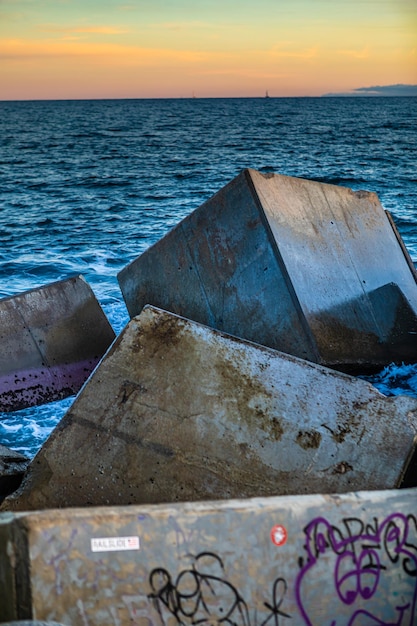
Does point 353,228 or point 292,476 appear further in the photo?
A: point 353,228

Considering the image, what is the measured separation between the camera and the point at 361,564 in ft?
9.17

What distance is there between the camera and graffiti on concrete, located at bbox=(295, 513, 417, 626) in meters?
2.76

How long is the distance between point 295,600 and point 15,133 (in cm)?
5489

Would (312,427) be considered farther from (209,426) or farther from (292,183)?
(292,183)

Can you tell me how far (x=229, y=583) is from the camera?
276 centimetres

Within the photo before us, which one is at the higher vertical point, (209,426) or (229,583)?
(209,426)

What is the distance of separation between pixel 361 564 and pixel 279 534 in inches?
14.2

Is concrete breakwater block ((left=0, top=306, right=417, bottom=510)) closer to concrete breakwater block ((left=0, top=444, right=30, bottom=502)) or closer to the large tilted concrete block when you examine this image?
concrete breakwater block ((left=0, top=444, right=30, bottom=502))

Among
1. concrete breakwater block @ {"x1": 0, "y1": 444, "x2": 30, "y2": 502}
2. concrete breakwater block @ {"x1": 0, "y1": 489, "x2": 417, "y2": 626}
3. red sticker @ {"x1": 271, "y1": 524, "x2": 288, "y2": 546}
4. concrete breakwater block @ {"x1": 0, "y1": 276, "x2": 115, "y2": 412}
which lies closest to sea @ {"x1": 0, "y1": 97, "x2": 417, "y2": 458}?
concrete breakwater block @ {"x1": 0, "y1": 276, "x2": 115, "y2": 412}

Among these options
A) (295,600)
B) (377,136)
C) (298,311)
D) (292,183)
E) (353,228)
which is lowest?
(295,600)

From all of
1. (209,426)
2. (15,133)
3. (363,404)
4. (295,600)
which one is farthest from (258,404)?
(15,133)

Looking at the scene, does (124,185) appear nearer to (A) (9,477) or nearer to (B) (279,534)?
→ (A) (9,477)

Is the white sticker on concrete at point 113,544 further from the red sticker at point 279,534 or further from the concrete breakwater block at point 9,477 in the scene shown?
the concrete breakwater block at point 9,477

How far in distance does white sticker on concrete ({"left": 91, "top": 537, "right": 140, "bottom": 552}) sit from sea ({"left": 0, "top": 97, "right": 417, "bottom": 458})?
130 inches
